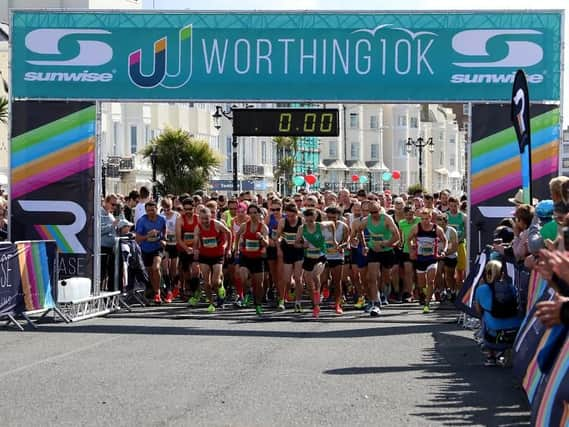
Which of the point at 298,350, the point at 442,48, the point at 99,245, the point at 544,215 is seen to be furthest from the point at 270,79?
the point at 544,215

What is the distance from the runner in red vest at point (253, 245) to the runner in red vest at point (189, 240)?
3.23 feet

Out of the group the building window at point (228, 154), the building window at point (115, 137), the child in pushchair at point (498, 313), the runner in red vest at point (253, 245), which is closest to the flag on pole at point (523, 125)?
the child in pushchair at point (498, 313)

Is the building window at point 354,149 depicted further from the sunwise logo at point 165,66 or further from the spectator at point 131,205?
the sunwise logo at point 165,66

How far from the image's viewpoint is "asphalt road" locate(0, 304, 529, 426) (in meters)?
8.41

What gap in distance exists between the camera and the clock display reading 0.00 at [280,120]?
17344mm

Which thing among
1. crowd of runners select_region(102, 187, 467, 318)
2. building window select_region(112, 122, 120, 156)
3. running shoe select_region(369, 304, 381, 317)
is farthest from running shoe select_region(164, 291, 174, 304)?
building window select_region(112, 122, 120, 156)

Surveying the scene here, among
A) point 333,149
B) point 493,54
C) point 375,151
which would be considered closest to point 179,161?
point 493,54

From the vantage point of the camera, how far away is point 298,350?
12625 millimetres

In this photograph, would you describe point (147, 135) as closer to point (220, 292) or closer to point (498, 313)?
point (220, 292)

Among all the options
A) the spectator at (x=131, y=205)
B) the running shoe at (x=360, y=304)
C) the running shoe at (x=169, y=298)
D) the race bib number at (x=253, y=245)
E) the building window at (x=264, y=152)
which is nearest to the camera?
the race bib number at (x=253, y=245)

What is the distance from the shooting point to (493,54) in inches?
647

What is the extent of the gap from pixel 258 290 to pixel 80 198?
3.15 m

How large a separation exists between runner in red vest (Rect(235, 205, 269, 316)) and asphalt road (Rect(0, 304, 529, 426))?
6.38 ft

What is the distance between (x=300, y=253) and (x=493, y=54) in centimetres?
432
